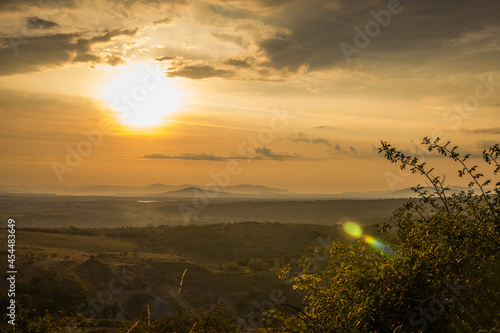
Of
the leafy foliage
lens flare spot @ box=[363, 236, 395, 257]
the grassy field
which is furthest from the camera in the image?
the grassy field

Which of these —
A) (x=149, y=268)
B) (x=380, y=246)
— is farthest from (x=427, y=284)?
(x=149, y=268)

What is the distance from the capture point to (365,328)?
971cm

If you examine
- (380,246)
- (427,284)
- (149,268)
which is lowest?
(427,284)

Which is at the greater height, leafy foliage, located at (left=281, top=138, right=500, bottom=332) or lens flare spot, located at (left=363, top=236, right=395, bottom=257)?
lens flare spot, located at (left=363, top=236, right=395, bottom=257)

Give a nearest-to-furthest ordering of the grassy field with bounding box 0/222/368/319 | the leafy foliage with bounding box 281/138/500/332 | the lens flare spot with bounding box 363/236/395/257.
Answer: the leafy foliage with bounding box 281/138/500/332
the lens flare spot with bounding box 363/236/395/257
the grassy field with bounding box 0/222/368/319

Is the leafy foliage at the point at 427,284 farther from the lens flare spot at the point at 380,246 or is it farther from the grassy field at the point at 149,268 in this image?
the grassy field at the point at 149,268

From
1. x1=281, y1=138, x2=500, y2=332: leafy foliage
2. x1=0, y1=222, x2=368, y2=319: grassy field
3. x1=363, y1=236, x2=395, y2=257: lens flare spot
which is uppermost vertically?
x1=0, y1=222, x2=368, y2=319: grassy field

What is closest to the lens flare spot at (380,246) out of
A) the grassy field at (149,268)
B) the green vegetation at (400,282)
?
the green vegetation at (400,282)

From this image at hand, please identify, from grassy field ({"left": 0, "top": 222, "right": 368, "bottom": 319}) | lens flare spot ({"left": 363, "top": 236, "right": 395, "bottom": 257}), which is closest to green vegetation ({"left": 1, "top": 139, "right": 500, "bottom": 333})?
lens flare spot ({"left": 363, "top": 236, "right": 395, "bottom": 257})

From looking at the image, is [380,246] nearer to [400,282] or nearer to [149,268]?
[400,282]

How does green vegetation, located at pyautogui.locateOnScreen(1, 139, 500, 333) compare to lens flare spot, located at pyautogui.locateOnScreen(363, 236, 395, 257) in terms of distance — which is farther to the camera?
lens flare spot, located at pyautogui.locateOnScreen(363, 236, 395, 257)

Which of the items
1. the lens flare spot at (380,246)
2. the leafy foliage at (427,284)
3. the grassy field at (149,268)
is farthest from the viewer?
the grassy field at (149,268)

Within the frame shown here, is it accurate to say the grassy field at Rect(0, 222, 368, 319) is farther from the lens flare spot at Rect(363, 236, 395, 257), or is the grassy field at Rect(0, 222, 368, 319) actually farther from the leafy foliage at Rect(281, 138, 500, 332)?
the leafy foliage at Rect(281, 138, 500, 332)

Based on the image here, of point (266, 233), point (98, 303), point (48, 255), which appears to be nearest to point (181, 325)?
point (98, 303)
